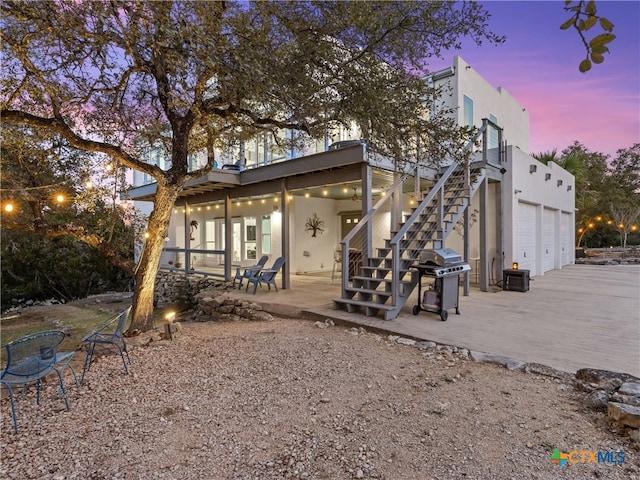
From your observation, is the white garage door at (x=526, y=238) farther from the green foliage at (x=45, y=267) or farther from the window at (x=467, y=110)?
the green foliage at (x=45, y=267)

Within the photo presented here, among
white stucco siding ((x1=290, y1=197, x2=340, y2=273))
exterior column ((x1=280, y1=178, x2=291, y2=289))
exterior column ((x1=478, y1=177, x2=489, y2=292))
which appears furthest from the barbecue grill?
white stucco siding ((x1=290, y1=197, x2=340, y2=273))

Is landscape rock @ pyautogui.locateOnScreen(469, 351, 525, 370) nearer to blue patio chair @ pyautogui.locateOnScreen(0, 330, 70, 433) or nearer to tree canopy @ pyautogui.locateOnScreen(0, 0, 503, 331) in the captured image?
tree canopy @ pyautogui.locateOnScreen(0, 0, 503, 331)

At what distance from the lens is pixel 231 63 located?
12.2 feet

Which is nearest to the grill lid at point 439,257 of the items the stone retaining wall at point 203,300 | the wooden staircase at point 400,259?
the wooden staircase at point 400,259

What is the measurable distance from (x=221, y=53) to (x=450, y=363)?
14.0 feet

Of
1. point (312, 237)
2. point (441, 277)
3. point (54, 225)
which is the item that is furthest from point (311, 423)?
point (312, 237)

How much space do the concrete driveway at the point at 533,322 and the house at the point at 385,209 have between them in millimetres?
615

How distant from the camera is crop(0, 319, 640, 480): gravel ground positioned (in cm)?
218

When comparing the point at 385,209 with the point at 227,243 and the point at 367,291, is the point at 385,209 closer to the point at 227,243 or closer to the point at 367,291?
the point at 227,243

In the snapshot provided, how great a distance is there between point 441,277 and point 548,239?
10.0 m

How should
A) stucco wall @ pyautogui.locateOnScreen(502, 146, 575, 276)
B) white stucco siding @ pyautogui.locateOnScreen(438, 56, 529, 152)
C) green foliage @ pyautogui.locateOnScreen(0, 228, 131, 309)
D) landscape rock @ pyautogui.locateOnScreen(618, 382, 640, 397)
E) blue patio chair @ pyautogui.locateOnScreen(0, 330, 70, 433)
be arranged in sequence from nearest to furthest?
landscape rock @ pyautogui.locateOnScreen(618, 382, 640, 397) → blue patio chair @ pyautogui.locateOnScreen(0, 330, 70, 433) → stucco wall @ pyautogui.locateOnScreen(502, 146, 575, 276) → white stucco siding @ pyautogui.locateOnScreen(438, 56, 529, 152) → green foliage @ pyautogui.locateOnScreen(0, 228, 131, 309)

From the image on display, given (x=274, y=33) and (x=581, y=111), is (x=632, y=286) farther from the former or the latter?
(x=274, y=33)

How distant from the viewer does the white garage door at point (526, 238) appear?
10.1 metres

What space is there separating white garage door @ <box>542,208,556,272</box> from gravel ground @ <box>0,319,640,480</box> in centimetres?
1044
